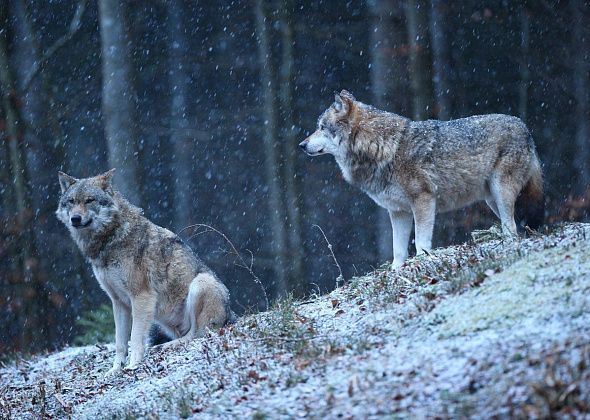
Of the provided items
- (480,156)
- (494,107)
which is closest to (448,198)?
(480,156)

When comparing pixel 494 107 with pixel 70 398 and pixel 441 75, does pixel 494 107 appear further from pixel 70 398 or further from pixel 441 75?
pixel 70 398

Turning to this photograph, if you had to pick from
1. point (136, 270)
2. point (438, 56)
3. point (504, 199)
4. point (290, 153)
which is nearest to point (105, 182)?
point (136, 270)

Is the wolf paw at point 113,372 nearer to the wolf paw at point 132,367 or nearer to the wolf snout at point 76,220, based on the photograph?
the wolf paw at point 132,367

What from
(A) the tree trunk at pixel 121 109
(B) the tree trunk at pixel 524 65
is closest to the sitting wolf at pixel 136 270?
(A) the tree trunk at pixel 121 109

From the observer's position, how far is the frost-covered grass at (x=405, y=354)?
199 inches

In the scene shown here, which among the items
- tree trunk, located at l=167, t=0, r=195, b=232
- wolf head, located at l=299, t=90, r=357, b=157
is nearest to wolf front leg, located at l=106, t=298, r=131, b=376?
wolf head, located at l=299, t=90, r=357, b=157

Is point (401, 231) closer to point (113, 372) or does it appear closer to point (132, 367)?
point (132, 367)

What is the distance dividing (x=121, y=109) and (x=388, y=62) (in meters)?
4.64

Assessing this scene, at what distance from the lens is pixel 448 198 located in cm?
1001

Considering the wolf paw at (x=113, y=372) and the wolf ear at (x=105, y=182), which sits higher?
the wolf ear at (x=105, y=182)

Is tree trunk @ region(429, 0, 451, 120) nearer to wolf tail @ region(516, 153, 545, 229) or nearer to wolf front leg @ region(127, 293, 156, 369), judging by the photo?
wolf tail @ region(516, 153, 545, 229)

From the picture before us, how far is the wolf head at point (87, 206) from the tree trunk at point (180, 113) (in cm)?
1399

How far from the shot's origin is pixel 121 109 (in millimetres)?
14359

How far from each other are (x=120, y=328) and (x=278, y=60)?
16414 mm
